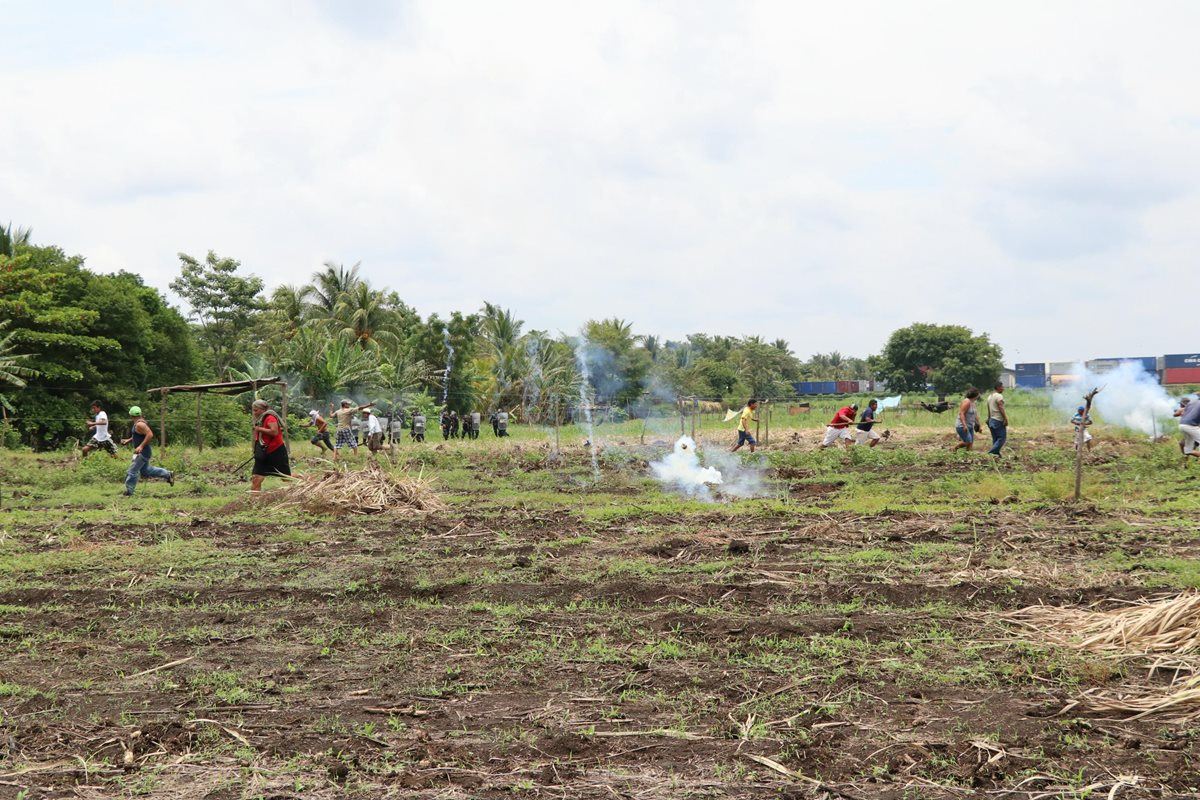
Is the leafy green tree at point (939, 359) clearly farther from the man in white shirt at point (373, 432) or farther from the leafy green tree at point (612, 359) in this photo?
the man in white shirt at point (373, 432)

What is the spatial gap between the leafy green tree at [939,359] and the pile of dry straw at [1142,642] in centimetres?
6212

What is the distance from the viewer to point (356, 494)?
559 inches

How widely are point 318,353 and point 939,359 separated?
1745 inches

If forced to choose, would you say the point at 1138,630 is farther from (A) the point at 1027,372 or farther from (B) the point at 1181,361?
(A) the point at 1027,372

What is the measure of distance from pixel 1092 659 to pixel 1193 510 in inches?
297

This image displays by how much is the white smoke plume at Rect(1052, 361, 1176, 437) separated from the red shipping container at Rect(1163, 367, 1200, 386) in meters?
33.9

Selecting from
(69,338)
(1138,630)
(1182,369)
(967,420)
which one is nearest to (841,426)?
(967,420)

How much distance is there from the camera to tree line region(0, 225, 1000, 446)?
33.7 meters

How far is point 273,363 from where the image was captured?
40.7m

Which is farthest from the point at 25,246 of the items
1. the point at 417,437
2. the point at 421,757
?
the point at 421,757

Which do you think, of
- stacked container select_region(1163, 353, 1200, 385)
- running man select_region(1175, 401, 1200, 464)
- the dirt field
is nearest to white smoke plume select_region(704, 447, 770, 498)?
the dirt field

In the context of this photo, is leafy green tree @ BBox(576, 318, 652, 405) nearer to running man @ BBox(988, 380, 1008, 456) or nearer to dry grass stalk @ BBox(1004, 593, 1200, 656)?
running man @ BBox(988, 380, 1008, 456)

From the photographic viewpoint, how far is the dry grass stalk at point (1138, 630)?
5977mm

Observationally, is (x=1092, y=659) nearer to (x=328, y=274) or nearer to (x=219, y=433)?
(x=219, y=433)
